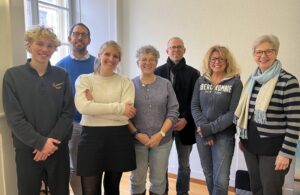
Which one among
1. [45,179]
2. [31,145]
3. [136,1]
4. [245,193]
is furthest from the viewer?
[136,1]

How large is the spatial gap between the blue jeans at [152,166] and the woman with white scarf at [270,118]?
1.91ft

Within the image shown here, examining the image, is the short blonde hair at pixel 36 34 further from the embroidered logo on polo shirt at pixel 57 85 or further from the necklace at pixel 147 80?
the necklace at pixel 147 80

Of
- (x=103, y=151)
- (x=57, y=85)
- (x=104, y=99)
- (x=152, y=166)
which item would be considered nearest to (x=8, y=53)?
(x=57, y=85)

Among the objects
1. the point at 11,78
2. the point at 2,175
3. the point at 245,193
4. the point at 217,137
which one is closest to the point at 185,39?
the point at 217,137

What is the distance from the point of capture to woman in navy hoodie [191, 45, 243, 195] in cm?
199

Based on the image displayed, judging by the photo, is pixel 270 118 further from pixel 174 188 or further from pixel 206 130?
pixel 174 188

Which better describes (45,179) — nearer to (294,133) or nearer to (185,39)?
(294,133)

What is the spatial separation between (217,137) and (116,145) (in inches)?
29.5

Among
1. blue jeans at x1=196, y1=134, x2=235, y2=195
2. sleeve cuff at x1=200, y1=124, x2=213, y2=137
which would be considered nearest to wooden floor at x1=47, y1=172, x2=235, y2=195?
blue jeans at x1=196, y1=134, x2=235, y2=195

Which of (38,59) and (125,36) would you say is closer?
(38,59)

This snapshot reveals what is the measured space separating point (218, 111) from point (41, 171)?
48.8 inches

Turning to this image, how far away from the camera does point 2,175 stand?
1.76 m

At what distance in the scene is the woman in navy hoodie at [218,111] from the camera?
1.99 meters

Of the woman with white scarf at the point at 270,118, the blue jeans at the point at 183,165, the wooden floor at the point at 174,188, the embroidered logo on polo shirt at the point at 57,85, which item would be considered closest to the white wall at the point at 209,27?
the wooden floor at the point at 174,188
